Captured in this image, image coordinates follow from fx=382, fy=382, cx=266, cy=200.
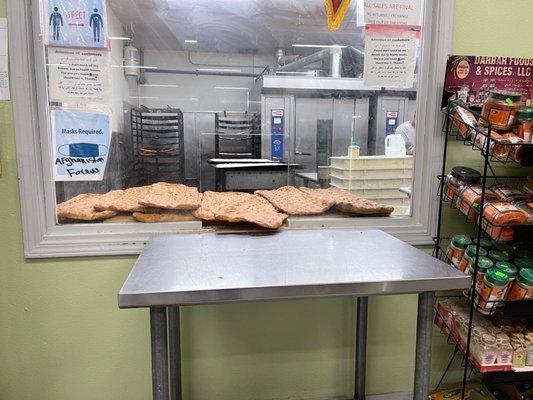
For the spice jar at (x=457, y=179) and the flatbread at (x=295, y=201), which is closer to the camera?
the spice jar at (x=457, y=179)

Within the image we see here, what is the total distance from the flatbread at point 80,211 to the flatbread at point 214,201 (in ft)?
1.19

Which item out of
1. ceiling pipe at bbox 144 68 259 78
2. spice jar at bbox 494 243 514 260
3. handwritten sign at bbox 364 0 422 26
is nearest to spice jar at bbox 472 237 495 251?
spice jar at bbox 494 243 514 260

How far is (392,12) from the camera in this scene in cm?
161

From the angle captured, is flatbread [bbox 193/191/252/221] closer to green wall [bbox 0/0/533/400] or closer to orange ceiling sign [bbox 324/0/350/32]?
green wall [bbox 0/0/533/400]

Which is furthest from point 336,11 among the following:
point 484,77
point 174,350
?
point 174,350

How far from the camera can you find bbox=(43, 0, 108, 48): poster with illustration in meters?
1.42

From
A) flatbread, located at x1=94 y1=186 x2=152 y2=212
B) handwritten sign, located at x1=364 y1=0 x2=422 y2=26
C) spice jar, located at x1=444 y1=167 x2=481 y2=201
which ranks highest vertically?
handwritten sign, located at x1=364 y1=0 x2=422 y2=26

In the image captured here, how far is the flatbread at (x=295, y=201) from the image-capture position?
165cm

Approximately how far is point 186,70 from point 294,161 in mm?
717

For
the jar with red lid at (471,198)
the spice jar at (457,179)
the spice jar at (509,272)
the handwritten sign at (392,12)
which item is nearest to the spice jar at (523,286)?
the spice jar at (509,272)

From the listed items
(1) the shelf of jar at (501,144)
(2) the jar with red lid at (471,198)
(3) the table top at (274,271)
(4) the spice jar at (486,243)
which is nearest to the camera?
(3) the table top at (274,271)

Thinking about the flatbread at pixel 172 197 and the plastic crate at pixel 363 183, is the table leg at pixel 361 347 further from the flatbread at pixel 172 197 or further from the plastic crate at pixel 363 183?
the flatbread at pixel 172 197

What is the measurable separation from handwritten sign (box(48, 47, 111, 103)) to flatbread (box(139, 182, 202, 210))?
0.43 metres

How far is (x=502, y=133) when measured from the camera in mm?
1368
